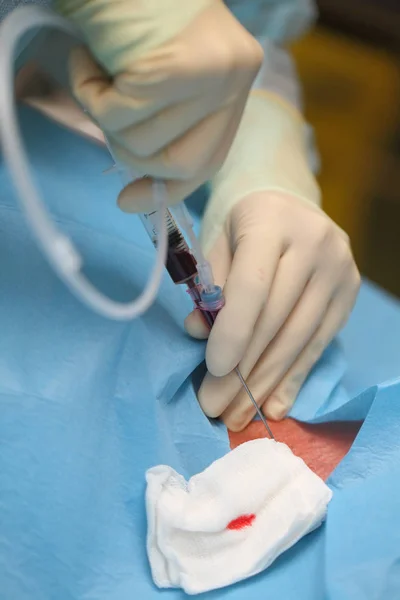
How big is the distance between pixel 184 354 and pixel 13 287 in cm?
26

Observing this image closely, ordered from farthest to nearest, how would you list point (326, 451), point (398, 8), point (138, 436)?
1. point (398, 8)
2. point (326, 451)
3. point (138, 436)

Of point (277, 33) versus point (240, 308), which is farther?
point (277, 33)

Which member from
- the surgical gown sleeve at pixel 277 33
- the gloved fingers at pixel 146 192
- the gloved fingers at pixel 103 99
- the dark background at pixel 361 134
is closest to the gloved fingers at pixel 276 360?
the gloved fingers at pixel 146 192

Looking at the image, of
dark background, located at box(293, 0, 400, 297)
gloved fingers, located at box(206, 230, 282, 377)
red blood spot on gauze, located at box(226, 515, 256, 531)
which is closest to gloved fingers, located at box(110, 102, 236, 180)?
gloved fingers, located at box(206, 230, 282, 377)

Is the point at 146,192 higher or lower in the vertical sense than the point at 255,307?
higher

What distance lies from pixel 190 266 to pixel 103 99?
0.87ft

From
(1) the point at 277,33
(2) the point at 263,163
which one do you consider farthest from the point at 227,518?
(1) the point at 277,33

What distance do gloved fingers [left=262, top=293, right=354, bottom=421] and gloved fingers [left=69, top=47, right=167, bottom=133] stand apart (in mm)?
482

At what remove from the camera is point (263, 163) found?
4.16 ft

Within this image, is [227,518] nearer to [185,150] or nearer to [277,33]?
[185,150]

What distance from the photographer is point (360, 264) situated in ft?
8.12

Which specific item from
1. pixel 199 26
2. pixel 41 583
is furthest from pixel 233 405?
pixel 199 26

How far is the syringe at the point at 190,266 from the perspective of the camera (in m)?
0.95

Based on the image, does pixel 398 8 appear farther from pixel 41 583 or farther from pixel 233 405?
pixel 41 583
